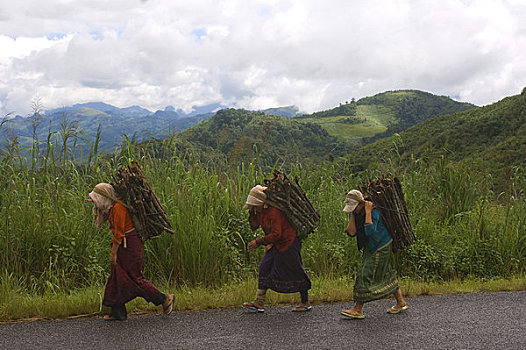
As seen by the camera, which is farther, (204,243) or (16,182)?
(16,182)

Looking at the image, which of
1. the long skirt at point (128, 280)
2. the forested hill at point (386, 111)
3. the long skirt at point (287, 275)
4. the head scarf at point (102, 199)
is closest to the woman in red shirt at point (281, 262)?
the long skirt at point (287, 275)

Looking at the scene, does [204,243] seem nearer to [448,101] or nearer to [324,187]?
[324,187]

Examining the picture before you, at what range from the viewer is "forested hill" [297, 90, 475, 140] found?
130000mm

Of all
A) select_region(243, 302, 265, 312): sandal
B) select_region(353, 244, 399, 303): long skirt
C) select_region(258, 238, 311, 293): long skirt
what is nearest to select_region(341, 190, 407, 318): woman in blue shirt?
select_region(353, 244, 399, 303): long skirt

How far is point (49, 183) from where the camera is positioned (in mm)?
6500

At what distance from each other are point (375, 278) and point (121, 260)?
95.1 inches

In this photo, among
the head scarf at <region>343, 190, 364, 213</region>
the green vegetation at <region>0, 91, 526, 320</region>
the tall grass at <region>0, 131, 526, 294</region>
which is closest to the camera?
the head scarf at <region>343, 190, 364, 213</region>

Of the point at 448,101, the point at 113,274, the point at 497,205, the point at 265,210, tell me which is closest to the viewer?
the point at 113,274

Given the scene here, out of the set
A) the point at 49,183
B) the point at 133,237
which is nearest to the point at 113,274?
the point at 133,237

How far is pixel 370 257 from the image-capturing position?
5062 mm

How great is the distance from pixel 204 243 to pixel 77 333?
1.85m

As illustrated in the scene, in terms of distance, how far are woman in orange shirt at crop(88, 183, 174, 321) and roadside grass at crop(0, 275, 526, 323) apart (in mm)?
316

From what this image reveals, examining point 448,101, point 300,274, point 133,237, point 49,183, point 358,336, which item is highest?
point 448,101

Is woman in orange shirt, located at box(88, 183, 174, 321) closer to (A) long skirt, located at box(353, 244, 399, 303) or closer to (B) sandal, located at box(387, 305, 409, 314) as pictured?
(A) long skirt, located at box(353, 244, 399, 303)
